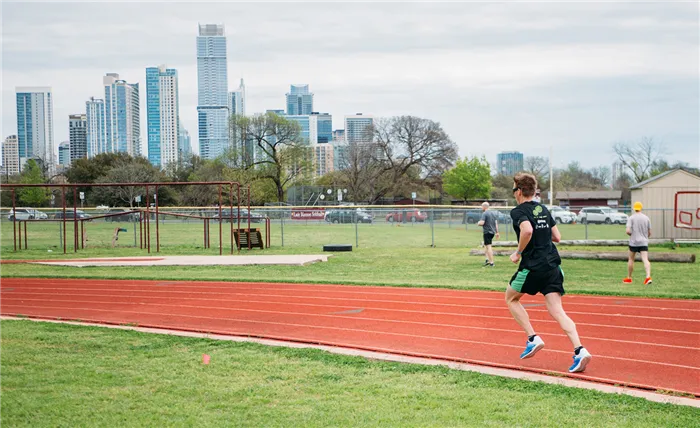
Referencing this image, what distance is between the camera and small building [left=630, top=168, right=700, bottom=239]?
2989cm

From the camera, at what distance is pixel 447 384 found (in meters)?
7.43

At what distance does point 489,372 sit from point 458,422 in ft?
6.42

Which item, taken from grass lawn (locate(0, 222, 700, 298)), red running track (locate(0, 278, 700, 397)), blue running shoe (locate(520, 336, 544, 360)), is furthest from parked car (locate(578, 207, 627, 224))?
blue running shoe (locate(520, 336, 544, 360))

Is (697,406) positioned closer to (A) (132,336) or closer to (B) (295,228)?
(A) (132,336)

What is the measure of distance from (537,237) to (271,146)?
76.0 m

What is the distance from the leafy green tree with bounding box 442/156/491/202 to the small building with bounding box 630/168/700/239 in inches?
2177

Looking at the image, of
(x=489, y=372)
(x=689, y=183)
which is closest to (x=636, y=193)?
(x=689, y=183)

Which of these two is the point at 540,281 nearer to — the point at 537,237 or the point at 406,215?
the point at 537,237

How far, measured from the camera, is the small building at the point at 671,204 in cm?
2989

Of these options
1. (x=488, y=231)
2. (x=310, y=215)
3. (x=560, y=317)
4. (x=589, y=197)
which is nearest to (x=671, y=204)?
(x=488, y=231)

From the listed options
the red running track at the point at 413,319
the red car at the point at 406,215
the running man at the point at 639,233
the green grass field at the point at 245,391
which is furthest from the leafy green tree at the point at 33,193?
the green grass field at the point at 245,391

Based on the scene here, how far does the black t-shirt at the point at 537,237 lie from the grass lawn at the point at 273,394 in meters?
1.29

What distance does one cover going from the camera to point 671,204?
31.0 metres

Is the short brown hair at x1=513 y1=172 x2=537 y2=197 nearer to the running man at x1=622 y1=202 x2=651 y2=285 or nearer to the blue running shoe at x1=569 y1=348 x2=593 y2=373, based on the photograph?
the blue running shoe at x1=569 y1=348 x2=593 y2=373
